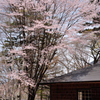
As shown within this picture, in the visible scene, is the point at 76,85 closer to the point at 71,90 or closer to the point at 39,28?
the point at 71,90

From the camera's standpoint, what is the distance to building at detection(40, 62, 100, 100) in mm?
8078

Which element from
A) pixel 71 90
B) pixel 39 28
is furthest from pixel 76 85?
pixel 39 28

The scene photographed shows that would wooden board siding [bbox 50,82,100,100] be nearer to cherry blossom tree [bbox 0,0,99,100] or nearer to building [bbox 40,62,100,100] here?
building [bbox 40,62,100,100]

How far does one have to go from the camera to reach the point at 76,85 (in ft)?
28.5

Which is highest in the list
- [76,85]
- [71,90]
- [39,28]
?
[39,28]

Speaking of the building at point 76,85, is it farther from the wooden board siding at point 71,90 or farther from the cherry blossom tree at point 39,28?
the cherry blossom tree at point 39,28

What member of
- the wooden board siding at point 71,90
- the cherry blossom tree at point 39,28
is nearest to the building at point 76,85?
the wooden board siding at point 71,90

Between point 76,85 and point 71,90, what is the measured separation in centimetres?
37

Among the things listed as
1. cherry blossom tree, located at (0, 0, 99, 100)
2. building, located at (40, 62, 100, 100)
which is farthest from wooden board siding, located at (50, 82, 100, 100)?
cherry blossom tree, located at (0, 0, 99, 100)

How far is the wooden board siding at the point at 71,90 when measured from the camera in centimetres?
830

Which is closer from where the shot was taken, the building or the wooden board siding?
the building

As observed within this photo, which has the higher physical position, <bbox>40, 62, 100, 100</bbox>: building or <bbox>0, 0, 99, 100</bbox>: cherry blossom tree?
<bbox>0, 0, 99, 100</bbox>: cherry blossom tree

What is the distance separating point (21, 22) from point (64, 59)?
9962mm

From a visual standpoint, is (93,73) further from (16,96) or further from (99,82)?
(16,96)
